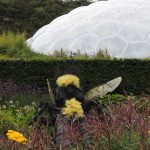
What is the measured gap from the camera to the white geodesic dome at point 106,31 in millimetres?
18438

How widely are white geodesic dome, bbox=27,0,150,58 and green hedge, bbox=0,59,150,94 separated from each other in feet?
8.75

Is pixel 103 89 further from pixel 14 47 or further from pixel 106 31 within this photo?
pixel 14 47

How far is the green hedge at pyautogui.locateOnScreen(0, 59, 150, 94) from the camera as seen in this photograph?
15.1 meters

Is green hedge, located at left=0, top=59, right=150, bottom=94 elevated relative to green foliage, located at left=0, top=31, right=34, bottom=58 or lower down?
lower down

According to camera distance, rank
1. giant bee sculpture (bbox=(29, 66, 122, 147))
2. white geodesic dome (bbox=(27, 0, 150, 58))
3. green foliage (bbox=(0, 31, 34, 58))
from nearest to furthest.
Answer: giant bee sculpture (bbox=(29, 66, 122, 147))
white geodesic dome (bbox=(27, 0, 150, 58))
green foliage (bbox=(0, 31, 34, 58))

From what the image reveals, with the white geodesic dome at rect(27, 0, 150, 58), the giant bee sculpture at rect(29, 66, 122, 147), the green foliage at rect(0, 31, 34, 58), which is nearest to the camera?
the giant bee sculpture at rect(29, 66, 122, 147)

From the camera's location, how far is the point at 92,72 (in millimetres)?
15227

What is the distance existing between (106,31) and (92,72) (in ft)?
14.6

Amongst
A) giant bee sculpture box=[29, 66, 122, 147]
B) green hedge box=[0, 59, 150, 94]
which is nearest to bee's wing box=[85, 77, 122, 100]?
giant bee sculpture box=[29, 66, 122, 147]

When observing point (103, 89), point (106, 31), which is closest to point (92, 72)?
point (106, 31)

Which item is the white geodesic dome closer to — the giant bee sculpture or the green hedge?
the green hedge

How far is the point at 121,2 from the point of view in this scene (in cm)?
2189

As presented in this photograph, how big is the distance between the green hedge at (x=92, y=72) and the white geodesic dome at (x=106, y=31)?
2667mm

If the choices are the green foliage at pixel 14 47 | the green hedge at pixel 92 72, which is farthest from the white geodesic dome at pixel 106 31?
the green hedge at pixel 92 72
